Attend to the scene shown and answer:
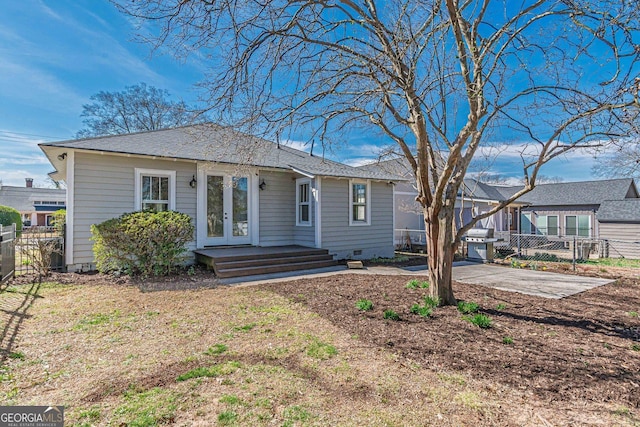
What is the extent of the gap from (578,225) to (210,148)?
23.7m

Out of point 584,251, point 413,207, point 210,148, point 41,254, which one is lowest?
point 584,251

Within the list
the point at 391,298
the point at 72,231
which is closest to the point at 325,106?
the point at 391,298

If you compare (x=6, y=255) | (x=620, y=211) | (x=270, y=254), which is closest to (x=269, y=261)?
(x=270, y=254)

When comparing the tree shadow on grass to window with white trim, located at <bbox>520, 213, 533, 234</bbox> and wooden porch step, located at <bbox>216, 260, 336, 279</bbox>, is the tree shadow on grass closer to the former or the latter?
wooden porch step, located at <bbox>216, 260, 336, 279</bbox>

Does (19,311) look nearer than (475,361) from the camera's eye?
No

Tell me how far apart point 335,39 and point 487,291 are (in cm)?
548

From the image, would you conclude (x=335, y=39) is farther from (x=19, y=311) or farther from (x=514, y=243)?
(x=514, y=243)

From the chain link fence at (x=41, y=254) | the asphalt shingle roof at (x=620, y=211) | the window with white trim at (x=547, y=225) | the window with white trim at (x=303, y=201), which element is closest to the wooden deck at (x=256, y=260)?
the window with white trim at (x=303, y=201)

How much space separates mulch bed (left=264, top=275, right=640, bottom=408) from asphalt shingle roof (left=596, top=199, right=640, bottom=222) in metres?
12.8

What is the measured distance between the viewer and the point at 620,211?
16.2 meters

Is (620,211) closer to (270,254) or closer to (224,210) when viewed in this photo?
(270,254)

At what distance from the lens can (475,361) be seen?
3.23m
